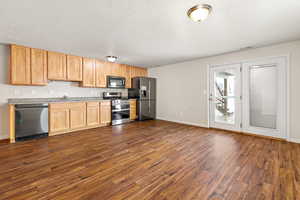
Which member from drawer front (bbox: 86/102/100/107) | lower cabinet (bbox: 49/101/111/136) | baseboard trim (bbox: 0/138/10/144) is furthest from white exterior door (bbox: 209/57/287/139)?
baseboard trim (bbox: 0/138/10/144)

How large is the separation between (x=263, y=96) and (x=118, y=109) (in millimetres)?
4472

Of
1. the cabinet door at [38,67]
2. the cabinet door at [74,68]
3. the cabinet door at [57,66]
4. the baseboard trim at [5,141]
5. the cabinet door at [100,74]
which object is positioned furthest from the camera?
the cabinet door at [100,74]

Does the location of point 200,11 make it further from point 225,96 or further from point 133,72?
point 133,72

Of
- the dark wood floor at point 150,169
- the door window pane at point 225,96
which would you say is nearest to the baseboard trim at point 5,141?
the dark wood floor at point 150,169

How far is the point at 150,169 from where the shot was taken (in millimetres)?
2041

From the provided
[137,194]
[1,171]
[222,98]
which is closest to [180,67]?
[222,98]

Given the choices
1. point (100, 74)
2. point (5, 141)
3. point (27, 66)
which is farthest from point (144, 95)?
point (5, 141)

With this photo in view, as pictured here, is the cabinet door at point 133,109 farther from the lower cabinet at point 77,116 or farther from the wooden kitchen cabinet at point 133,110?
the lower cabinet at point 77,116

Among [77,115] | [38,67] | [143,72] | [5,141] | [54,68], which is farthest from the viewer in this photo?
[143,72]

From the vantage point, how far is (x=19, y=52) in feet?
11.1

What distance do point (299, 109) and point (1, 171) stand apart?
5.74 metres

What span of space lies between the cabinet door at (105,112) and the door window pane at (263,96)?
4459 millimetres

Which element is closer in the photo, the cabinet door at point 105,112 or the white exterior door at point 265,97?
the white exterior door at point 265,97

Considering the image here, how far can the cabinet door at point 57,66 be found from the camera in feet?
12.7
